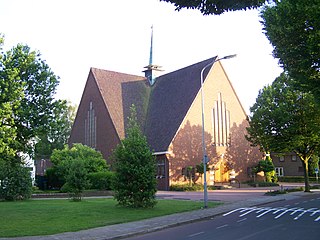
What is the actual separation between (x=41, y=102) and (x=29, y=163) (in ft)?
21.2

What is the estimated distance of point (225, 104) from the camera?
160ft

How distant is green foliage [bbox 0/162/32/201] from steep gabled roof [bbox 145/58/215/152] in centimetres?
1923

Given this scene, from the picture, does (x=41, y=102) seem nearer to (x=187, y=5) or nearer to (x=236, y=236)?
(x=236, y=236)

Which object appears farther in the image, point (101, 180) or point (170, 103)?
point (170, 103)

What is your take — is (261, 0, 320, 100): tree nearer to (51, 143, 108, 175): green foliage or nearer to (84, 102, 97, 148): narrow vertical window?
(51, 143, 108, 175): green foliage

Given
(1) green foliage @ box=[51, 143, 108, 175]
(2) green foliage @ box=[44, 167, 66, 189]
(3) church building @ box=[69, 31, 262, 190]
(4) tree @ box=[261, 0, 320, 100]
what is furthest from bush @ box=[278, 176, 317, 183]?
(4) tree @ box=[261, 0, 320, 100]

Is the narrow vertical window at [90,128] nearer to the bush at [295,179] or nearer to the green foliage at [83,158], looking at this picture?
the green foliage at [83,158]

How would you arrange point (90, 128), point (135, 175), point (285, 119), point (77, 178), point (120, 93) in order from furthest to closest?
1. point (90, 128)
2. point (120, 93)
3. point (285, 119)
4. point (77, 178)
5. point (135, 175)

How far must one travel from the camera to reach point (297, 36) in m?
13.5

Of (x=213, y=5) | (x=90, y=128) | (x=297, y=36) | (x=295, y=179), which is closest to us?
(x=213, y=5)

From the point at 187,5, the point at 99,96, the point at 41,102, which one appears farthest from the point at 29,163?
the point at 187,5

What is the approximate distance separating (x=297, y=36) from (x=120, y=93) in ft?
133

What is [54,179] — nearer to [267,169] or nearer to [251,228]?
[267,169]

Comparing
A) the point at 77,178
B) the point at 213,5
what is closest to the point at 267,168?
the point at 77,178
